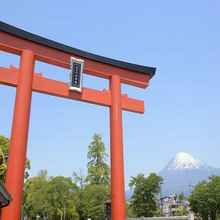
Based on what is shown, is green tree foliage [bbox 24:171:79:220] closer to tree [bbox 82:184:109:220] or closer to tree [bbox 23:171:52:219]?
tree [bbox 23:171:52:219]

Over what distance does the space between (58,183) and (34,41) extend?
23.6m

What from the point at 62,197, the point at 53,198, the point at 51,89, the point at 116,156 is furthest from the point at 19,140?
the point at 53,198

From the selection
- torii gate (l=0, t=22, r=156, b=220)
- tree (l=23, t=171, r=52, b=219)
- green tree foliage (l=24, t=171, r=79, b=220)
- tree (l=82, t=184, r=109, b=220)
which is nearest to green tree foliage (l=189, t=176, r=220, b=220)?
tree (l=82, t=184, r=109, b=220)

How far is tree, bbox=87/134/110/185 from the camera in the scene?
123 ft

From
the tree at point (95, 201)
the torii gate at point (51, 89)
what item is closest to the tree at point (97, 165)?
the tree at point (95, 201)

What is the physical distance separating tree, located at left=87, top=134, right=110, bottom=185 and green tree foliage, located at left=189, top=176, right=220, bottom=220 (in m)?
10.3

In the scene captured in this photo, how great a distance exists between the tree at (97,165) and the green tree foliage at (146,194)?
3729mm

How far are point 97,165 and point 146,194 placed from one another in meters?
6.63

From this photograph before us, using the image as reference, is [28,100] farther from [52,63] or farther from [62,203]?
[62,203]

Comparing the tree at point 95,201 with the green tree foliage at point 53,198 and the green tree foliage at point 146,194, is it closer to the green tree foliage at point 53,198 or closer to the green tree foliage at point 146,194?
the green tree foliage at point 53,198

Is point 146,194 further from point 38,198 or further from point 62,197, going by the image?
point 38,198

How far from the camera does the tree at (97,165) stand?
3759 cm

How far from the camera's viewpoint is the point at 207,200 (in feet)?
117

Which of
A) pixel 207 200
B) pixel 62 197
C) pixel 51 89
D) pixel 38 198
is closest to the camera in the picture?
pixel 51 89
